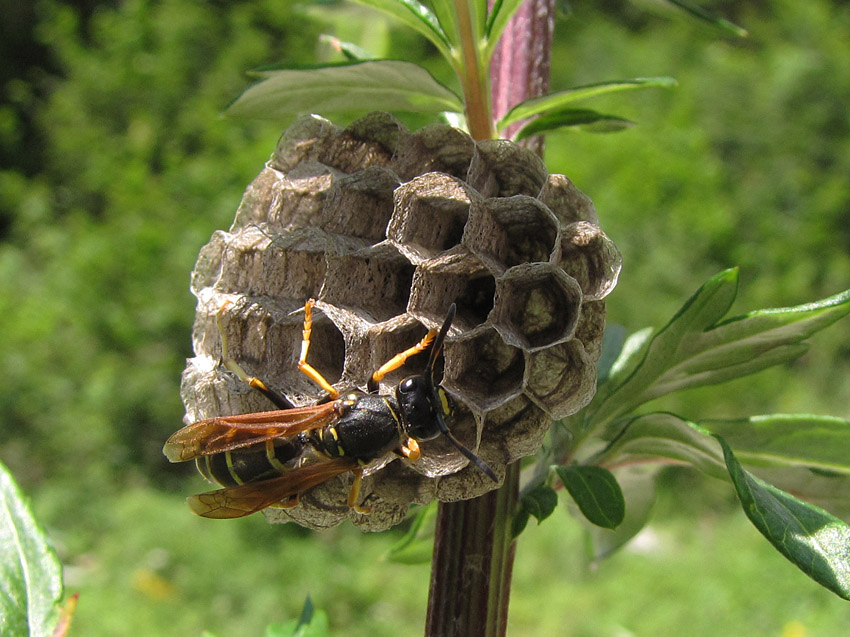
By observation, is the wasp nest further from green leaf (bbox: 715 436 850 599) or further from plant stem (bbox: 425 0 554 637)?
green leaf (bbox: 715 436 850 599)

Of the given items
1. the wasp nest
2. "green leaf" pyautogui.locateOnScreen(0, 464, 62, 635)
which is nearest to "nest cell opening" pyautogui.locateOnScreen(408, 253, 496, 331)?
the wasp nest

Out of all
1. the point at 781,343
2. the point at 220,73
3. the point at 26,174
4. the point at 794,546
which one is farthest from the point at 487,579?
the point at 26,174

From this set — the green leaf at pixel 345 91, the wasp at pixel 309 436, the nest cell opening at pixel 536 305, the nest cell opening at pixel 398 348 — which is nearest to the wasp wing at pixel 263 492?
the wasp at pixel 309 436

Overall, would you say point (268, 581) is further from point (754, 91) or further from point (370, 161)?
point (754, 91)


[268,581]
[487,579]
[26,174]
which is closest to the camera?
[487,579]

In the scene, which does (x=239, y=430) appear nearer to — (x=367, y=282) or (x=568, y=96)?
(x=367, y=282)

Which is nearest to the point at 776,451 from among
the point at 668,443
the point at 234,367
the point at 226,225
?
the point at 668,443

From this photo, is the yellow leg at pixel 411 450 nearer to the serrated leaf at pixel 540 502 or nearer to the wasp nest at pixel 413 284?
the wasp nest at pixel 413 284
